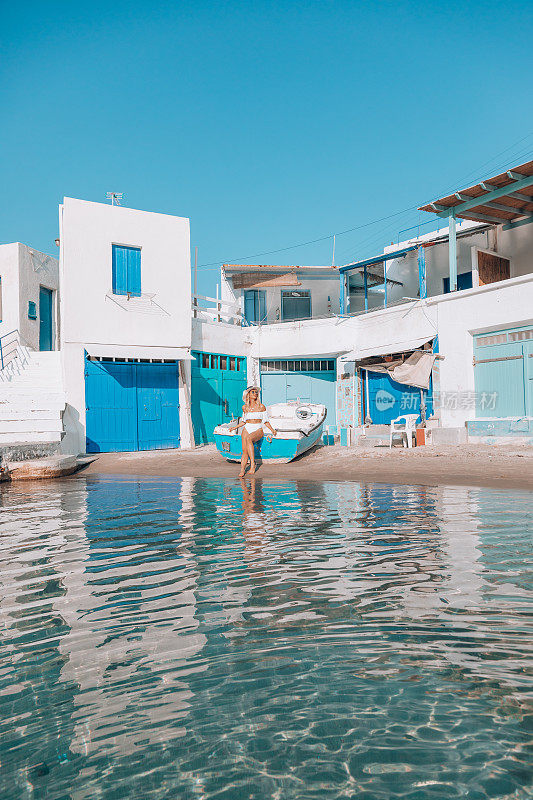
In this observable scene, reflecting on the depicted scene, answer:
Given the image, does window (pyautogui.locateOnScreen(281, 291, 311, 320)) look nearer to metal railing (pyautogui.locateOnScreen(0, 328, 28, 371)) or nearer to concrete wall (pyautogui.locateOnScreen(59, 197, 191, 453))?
concrete wall (pyautogui.locateOnScreen(59, 197, 191, 453))

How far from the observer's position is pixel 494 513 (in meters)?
6.68

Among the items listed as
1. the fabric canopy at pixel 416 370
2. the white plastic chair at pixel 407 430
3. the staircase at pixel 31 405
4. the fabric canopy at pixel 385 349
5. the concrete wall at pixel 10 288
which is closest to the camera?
the staircase at pixel 31 405

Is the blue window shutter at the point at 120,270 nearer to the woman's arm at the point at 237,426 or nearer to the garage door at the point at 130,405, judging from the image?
the garage door at the point at 130,405

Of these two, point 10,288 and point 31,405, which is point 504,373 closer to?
point 31,405

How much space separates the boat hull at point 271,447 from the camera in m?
13.6

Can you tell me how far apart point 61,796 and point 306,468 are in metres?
11.2

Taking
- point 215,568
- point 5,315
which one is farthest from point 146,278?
point 215,568

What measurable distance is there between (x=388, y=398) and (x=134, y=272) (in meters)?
9.21

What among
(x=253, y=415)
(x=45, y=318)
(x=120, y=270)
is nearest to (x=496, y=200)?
(x=253, y=415)

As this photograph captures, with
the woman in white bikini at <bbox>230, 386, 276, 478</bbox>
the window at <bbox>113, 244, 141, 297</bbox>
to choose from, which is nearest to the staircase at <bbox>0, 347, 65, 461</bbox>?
the window at <bbox>113, 244, 141, 297</bbox>

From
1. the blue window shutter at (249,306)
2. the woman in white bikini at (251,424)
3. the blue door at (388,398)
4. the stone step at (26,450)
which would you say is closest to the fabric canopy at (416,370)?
the blue door at (388,398)

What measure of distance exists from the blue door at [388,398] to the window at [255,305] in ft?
21.1

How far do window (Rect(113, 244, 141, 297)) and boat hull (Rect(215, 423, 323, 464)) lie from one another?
244 inches

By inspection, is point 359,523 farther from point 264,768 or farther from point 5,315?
point 5,315
